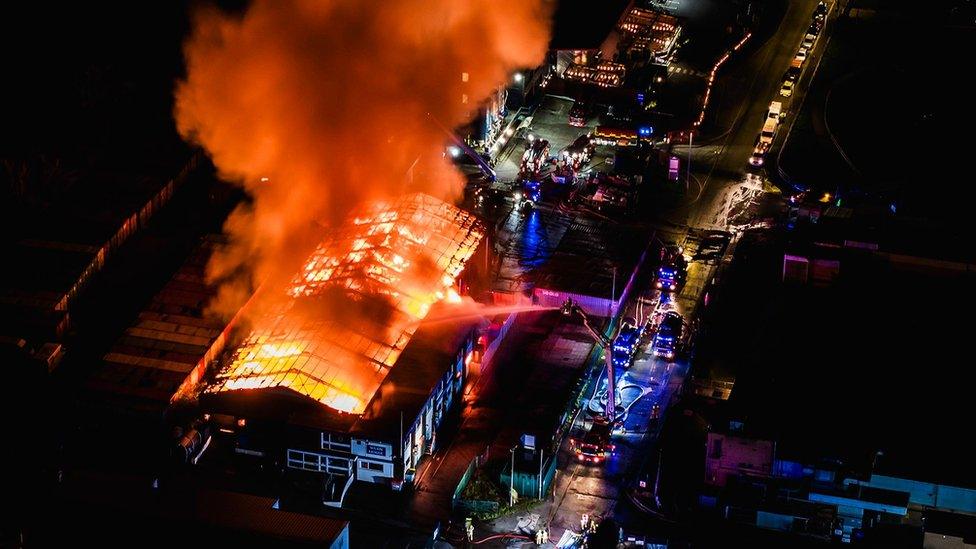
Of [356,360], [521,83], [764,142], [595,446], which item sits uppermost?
[521,83]

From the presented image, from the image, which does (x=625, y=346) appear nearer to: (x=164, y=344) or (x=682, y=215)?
(x=682, y=215)

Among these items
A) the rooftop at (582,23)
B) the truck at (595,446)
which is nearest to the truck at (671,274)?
the truck at (595,446)

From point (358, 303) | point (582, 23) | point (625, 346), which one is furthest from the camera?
point (582, 23)

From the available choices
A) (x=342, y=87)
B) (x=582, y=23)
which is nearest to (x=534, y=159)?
(x=342, y=87)

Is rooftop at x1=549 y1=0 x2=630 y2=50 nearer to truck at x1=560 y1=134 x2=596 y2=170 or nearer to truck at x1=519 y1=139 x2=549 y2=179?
truck at x1=560 y1=134 x2=596 y2=170

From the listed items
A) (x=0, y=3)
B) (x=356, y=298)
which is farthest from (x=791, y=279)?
(x=0, y=3)
